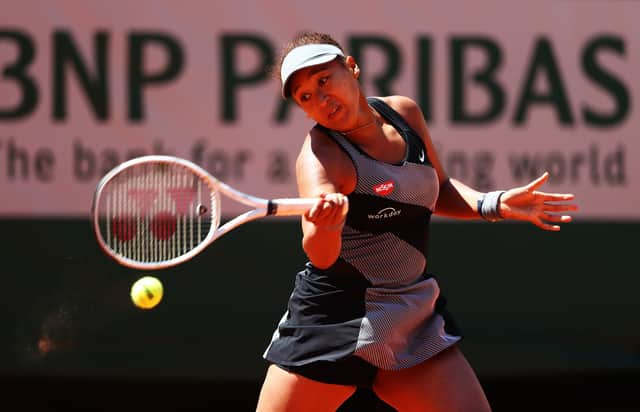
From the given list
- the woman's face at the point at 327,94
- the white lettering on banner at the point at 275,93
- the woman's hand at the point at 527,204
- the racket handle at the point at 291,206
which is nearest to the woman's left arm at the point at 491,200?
the woman's hand at the point at 527,204

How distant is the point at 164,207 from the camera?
2.97 m

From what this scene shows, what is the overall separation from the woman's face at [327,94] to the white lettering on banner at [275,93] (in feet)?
7.18

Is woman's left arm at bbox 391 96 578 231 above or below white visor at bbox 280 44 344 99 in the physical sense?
below

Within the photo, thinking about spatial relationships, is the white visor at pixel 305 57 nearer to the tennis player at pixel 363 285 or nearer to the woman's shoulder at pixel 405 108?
the tennis player at pixel 363 285

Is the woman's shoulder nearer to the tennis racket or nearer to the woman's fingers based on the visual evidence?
the tennis racket

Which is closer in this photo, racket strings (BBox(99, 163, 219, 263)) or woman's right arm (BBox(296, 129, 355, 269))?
woman's right arm (BBox(296, 129, 355, 269))

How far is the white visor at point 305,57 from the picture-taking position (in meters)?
2.83

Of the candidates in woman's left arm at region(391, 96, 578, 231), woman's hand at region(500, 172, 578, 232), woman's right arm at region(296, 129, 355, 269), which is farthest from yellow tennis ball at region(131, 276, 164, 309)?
woman's hand at region(500, 172, 578, 232)

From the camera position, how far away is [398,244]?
2.96 meters

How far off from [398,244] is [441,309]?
0.28 meters

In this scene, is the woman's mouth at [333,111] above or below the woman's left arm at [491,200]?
above

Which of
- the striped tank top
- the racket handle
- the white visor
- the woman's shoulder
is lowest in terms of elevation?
the striped tank top

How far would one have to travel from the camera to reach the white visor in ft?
9.28

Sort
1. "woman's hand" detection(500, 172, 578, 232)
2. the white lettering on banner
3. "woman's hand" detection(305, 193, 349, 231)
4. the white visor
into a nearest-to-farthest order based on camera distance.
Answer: "woman's hand" detection(305, 193, 349, 231), the white visor, "woman's hand" detection(500, 172, 578, 232), the white lettering on banner
